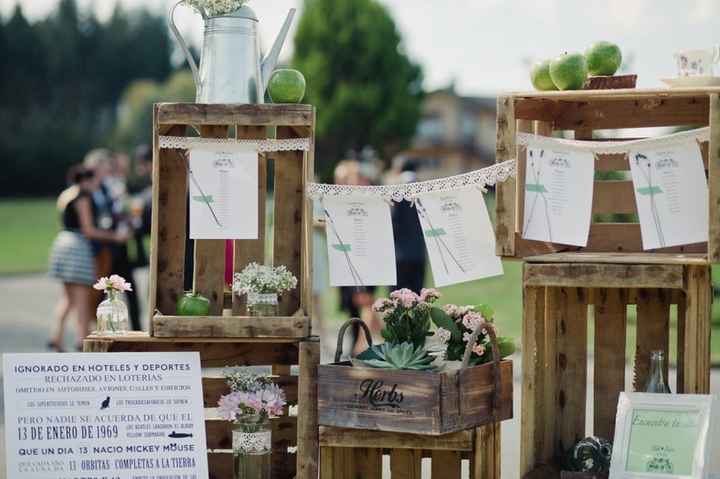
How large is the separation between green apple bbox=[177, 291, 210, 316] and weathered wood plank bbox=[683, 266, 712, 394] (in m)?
1.71

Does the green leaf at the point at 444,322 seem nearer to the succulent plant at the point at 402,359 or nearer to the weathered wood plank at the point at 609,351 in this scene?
the succulent plant at the point at 402,359

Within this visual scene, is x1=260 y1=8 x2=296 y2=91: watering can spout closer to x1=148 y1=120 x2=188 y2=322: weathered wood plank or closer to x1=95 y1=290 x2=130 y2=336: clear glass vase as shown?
x1=148 y1=120 x2=188 y2=322: weathered wood plank

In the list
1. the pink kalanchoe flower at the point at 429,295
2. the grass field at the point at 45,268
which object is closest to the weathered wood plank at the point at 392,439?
the pink kalanchoe flower at the point at 429,295

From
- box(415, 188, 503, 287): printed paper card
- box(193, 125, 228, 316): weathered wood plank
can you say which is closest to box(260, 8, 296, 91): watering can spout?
box(193, 125, 228, 316): weathered wood plank

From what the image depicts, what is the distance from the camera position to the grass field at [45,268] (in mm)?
12867

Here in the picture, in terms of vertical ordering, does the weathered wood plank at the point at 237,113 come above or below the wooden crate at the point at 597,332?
above

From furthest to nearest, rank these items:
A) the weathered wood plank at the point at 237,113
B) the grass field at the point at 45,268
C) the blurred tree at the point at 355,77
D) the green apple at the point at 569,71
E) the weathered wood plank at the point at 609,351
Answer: the blurred tree at the point at 355,77 → the grass field at the point at 45,268 → the weathered wood plank at the point at 609,351 → the weathered wood plank at the point at 237,113 → the green apple at the point at 569,71

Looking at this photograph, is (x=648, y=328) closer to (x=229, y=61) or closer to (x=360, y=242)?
(x=360, y=242)

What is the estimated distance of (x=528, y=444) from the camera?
420 cm

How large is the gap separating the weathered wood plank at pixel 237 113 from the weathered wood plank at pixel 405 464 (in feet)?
4.16

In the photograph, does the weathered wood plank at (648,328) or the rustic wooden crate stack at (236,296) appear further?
the weathered wood plank at (648,328)

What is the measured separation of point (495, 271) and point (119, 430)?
1494 millimetres

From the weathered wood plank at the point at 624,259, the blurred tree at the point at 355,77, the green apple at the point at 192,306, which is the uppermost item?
the blurred tree at the point at 355,77

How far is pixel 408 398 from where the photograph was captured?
3.86 m
